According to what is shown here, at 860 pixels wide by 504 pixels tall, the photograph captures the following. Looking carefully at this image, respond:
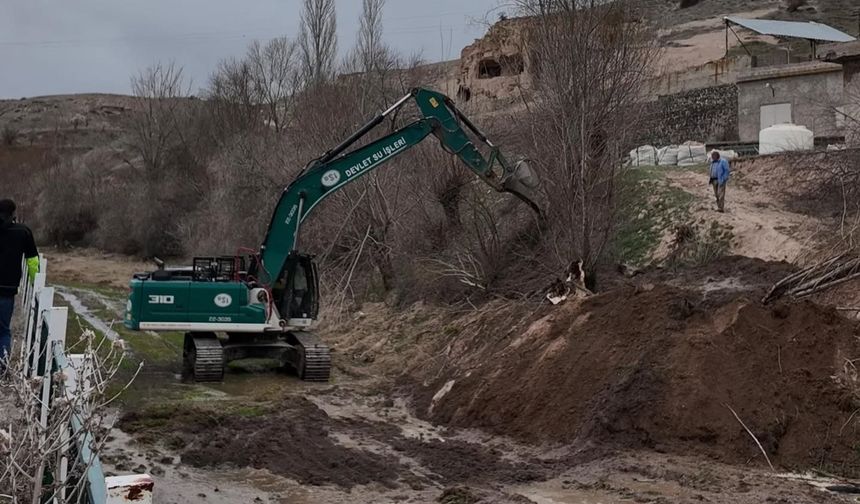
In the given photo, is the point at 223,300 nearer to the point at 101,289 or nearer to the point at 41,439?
the point at 41,439

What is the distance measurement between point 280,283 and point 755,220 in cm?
970

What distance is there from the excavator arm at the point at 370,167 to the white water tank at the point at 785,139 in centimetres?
1070

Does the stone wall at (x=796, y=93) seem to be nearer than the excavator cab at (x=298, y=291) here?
No

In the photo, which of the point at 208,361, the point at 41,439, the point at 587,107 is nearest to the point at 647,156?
the point at 587,107

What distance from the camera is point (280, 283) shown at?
14.0 m

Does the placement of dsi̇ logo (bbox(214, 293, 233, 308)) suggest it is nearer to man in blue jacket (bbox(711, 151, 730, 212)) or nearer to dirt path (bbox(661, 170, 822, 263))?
dirt path (bbox(661, 170, 822, 263))

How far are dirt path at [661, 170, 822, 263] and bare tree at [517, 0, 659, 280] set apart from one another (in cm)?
356

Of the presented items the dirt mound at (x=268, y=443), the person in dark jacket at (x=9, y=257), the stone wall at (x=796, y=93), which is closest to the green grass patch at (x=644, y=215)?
the stone wall at (x=796, y=93)

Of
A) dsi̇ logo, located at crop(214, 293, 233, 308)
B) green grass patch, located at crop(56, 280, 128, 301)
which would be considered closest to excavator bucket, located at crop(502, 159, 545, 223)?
dsi̇ logo, located at crop(214, 293, 233, 308)

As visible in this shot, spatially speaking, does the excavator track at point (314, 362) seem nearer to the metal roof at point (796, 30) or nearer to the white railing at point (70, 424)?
the white railing at point (70, 424)

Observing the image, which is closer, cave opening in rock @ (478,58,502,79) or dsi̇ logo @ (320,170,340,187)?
dsi̇ logo @ (320,170,340,187)

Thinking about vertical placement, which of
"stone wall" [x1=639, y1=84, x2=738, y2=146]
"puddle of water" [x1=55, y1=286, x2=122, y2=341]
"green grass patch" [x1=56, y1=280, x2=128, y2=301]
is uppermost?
"stone wall" [x1=639, y1=84, x2=738, y2=146]

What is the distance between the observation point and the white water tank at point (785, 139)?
21500 millimetres

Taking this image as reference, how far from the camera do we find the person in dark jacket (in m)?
8.89
